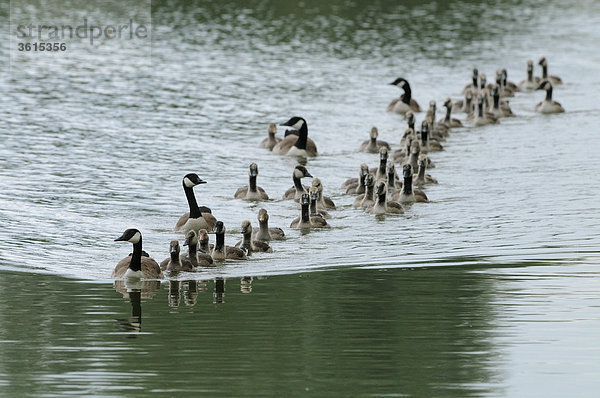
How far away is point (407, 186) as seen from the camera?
2306 cm

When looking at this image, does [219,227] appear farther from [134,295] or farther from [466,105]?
[466,105]

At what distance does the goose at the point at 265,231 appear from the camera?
19.5 m

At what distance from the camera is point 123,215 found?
2191 centimetres

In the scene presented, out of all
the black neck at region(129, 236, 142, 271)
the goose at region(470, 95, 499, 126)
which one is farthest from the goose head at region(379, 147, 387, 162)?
the goose at region(470, 95, 499, 126)

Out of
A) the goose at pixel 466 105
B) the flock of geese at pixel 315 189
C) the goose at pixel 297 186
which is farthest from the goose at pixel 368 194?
the goose at pixel 466 105

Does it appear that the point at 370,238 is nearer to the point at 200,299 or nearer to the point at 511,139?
the point at 200,299

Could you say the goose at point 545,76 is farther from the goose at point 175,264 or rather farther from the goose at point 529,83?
the goose at point 175,264

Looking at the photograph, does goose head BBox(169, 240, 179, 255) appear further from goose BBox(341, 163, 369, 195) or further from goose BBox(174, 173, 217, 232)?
goose BBox(341, 163, 369, 195)

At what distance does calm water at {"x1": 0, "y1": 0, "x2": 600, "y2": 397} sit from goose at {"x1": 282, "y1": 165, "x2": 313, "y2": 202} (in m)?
0.65

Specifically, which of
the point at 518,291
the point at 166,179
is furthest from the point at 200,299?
the point at 166,179

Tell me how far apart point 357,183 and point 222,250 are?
6.76 metres

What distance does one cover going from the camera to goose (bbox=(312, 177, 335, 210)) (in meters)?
22.3

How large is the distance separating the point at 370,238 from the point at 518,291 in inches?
192

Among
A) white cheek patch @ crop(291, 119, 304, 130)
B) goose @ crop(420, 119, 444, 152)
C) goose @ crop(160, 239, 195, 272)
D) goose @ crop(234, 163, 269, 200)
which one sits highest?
white cheek patch @ crop(291, 119, 304, 130)
